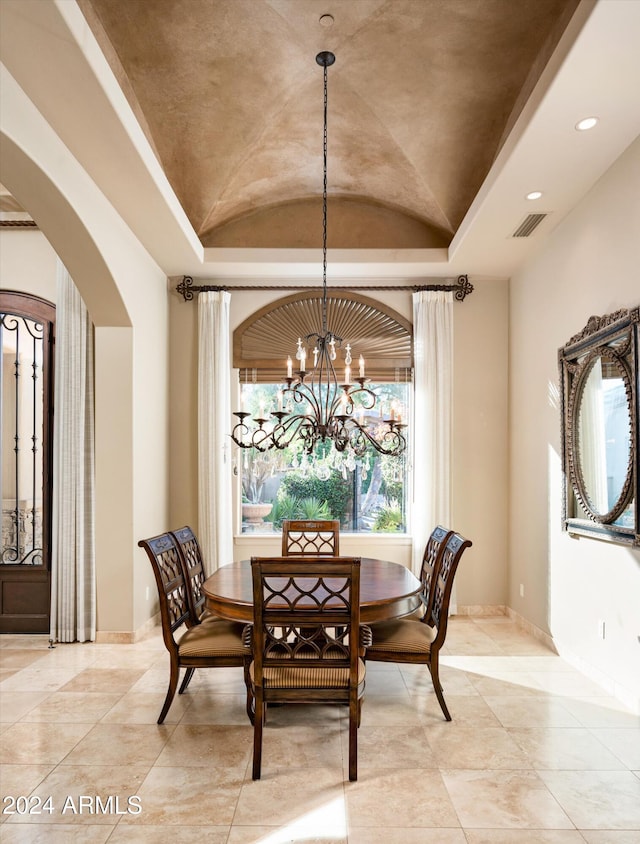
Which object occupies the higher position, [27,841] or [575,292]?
[575,292]

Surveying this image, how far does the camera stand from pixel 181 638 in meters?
3.10

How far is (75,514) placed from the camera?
443 cm

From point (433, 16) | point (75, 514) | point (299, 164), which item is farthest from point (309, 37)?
point (75, 514)

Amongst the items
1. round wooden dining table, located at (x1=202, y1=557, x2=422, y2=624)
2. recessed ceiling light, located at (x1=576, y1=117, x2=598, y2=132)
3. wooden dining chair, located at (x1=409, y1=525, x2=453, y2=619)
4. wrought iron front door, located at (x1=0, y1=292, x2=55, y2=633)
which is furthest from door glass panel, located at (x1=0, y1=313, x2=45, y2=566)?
recessed ceiling light, located at (x1=576, y1=117, x2=598, y2=132)

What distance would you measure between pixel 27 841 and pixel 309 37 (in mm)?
3901

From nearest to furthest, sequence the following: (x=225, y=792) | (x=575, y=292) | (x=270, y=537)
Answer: (x=225, y=792) → (x=575, y=292) → (x=270, y=537)

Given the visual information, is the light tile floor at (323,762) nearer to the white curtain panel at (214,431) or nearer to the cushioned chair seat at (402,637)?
the cushioned chair seat at (402,637)

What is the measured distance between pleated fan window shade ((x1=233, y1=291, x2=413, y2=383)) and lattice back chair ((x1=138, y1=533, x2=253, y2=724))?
8.21 ft

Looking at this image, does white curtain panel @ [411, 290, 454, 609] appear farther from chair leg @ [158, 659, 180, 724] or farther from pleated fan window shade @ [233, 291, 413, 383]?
chair leg @ [158, 659, 180, 724]

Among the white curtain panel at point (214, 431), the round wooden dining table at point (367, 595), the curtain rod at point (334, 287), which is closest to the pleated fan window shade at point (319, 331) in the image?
the curtain rod at point (334, 287)

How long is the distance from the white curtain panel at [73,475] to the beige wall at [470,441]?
1008 mm

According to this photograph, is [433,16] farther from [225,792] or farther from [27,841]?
[27,841]

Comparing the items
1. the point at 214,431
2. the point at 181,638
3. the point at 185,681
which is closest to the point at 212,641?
Answer: the point at 181,638

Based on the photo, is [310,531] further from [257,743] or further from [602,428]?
[602,428]
